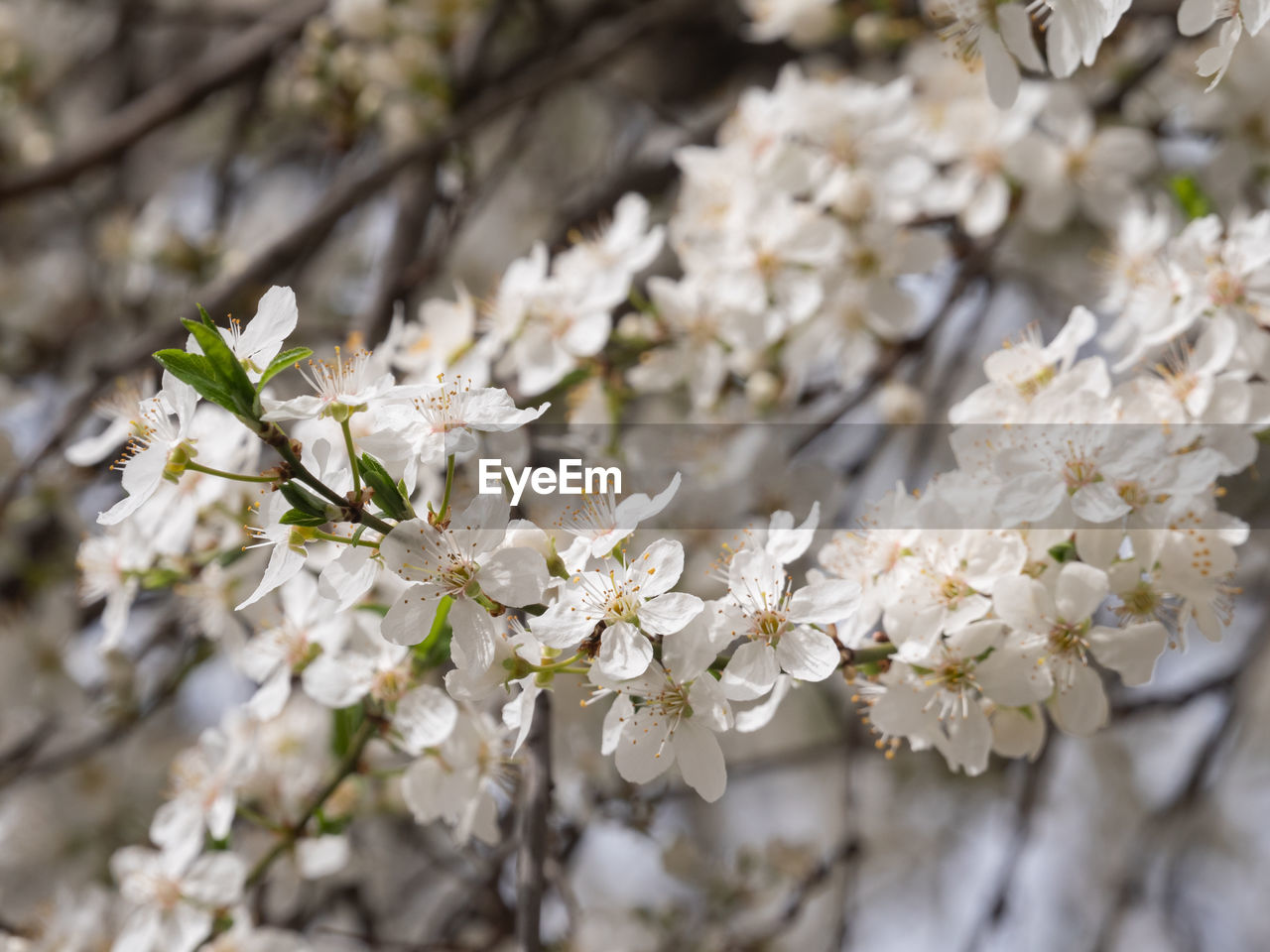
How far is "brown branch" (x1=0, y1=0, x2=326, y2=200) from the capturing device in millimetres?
2469

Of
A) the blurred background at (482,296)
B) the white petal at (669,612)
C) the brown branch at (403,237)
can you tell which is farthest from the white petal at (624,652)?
the brown branch at (403,237)

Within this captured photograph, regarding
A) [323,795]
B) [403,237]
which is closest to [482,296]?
[403,237]

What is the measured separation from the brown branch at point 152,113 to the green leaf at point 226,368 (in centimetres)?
192

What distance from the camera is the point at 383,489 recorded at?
94 centimetres

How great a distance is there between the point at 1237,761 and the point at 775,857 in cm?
246

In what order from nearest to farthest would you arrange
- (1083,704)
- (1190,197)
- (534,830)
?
1. (1083,704)
2. (534,830)
3. (1190,197)

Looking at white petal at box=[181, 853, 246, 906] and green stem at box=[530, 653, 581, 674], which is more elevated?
green stem at box=[530, 653, 581, 674]

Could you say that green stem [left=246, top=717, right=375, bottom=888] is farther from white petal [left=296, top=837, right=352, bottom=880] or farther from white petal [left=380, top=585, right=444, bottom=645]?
white petal [left=380, top=585, right=444, bottom=645]

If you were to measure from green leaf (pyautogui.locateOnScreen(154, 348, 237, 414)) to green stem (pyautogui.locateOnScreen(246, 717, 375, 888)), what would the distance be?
1.65 feet

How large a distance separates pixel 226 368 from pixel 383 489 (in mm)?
170

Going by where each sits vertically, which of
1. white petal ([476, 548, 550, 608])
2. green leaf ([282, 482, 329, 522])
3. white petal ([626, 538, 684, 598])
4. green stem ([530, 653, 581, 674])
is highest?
green leaf ([282, 482, 329, 522])

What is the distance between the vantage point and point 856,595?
1029mm

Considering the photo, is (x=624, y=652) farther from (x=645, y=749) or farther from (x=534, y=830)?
(x=534, y=830)

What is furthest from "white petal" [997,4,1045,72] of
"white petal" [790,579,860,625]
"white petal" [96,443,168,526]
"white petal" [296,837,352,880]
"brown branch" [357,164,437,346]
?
"white petal" [296,837,352,880]
